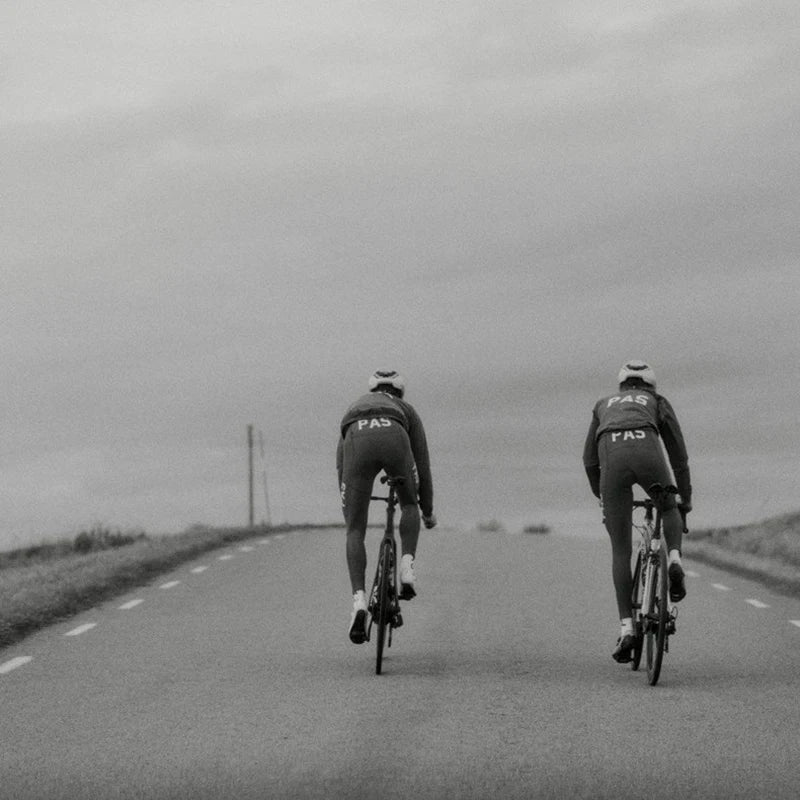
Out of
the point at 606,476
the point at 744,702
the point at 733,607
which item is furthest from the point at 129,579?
the point at 744,702

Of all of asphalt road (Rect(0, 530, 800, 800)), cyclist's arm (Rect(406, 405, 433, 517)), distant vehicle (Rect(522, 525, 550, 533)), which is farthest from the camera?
distant vehicle (Rect(522, 525, 550, 533))

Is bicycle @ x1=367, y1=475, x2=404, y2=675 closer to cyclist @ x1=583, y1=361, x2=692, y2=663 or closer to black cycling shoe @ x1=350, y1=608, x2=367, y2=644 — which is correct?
black cycling shoe @ x1=350, y1=608, x2=367, y2=644

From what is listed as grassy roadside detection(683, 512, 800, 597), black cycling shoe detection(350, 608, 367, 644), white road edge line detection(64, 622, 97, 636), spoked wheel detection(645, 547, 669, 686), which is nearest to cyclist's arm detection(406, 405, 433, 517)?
black cycling shoe detection(350, 608, 367, 644)

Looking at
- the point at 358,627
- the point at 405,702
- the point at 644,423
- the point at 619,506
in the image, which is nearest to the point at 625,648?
Answer: the point at 619,506

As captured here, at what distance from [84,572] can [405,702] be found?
33.0ft

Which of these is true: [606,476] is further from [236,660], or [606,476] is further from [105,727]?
[105,727]

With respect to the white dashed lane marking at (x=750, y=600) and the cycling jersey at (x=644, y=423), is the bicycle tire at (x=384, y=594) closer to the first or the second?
the cycling jersey at (x=644, y=423)

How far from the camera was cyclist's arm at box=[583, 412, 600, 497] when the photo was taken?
38.3 feet

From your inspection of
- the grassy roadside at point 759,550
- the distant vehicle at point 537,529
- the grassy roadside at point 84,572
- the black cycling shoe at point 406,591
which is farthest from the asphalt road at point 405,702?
the distant vehicle at point 537,529

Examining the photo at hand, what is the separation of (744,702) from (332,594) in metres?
7.71

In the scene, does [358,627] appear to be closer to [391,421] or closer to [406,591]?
[406,591]

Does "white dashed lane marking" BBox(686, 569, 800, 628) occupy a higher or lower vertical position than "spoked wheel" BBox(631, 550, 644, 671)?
lower

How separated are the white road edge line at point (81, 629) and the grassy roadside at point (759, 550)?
7631mm

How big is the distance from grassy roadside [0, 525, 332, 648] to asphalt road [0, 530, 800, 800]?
1.27ft
